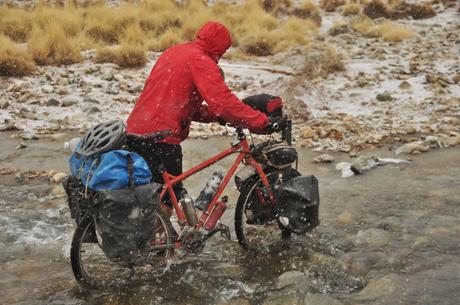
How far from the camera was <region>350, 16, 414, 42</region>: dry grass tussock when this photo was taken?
16047 mm

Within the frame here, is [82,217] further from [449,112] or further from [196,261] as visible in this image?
[449,112]

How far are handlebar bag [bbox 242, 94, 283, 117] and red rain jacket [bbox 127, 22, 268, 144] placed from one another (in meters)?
0.21

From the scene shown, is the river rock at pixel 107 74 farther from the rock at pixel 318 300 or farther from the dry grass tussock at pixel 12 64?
the rock at pixel 318 300

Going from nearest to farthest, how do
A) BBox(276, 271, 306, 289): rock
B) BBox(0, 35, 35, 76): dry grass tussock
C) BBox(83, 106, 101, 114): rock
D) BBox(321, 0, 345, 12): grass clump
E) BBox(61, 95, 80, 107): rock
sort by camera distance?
BBox(276, 271, 306, 289): rock
BBox(83, 106, 101, 114): rock
BBox(61, 95, 80, 107): rock
BBox(0, 35, 35, 76): dry grass tussock
BBox(321, 0, 345, 12): grass clump

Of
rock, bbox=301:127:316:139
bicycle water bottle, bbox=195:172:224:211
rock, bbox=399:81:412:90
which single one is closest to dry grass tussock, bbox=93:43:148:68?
rock, bbox=301:127:316:139

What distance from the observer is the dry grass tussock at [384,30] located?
52.6 ft

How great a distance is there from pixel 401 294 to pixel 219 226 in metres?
1.49

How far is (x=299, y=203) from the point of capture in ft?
15.4

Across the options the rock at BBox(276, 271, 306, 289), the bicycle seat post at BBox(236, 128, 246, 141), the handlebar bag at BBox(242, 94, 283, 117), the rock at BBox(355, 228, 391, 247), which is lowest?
the rock at BBox(355, 228, 391, 247)

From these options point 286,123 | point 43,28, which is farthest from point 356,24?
point 286,123

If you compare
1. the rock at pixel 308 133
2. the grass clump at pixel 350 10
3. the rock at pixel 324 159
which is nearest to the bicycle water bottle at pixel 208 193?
the rock at pixel 324 159

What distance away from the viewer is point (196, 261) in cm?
486

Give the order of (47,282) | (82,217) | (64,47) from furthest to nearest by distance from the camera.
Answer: (64,47), (47,282), (82,217)

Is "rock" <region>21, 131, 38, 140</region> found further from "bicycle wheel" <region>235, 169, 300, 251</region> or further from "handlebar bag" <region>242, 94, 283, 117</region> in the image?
"handlebar bag" <region>242, 94, 283, 117</region>
